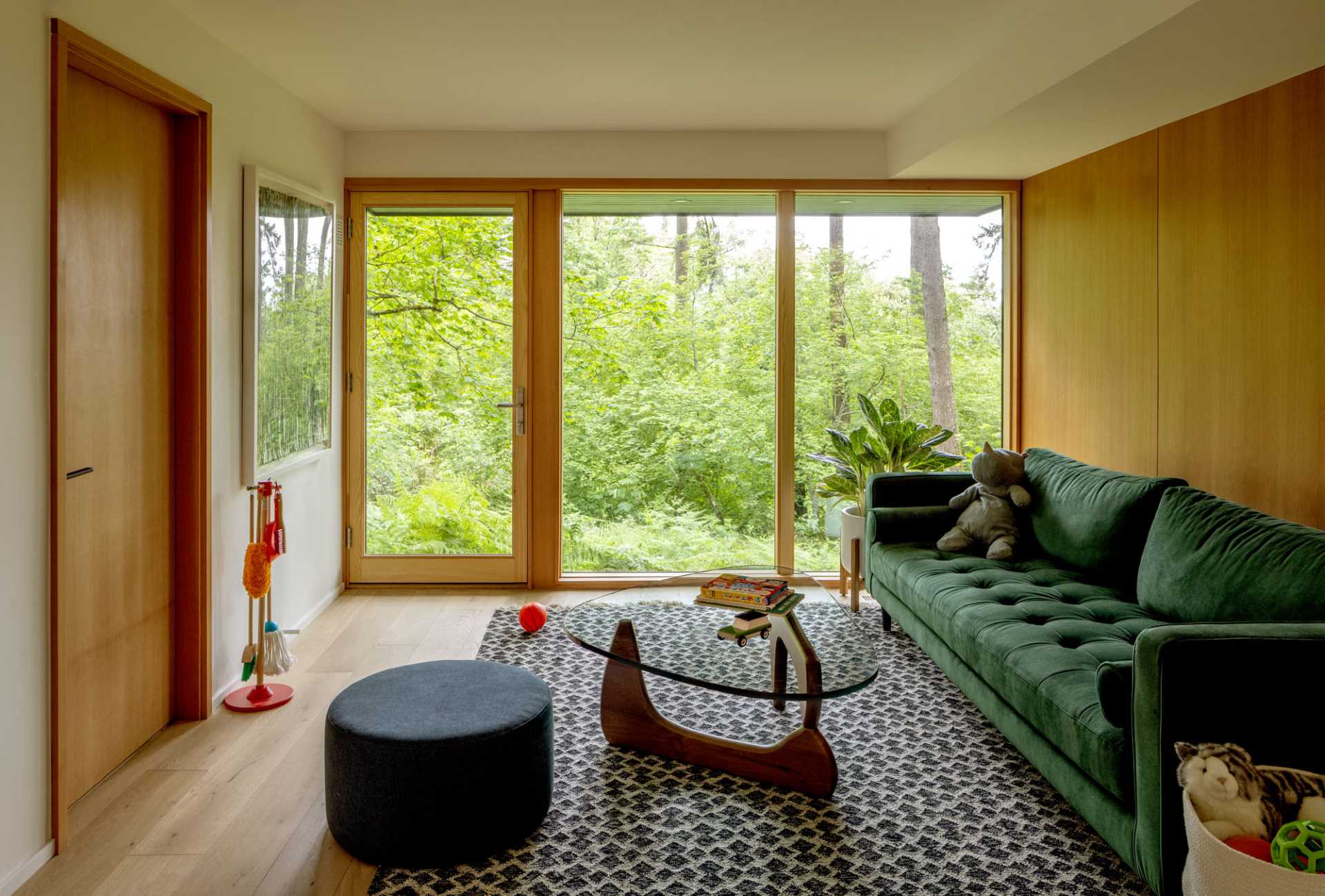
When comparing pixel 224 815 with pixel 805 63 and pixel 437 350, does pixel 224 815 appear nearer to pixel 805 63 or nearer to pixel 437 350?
pixel 437 350

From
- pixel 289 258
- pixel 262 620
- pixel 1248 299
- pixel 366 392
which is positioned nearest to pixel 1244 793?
pixel 1248 299

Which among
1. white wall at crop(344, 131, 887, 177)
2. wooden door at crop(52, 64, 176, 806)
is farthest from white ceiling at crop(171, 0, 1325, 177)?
wooden door at crop(52, 64, 176, 806)

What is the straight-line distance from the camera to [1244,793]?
1.76 meters

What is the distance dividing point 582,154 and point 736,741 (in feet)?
10.8

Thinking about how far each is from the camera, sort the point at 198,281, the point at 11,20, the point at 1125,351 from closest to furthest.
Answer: the point at 11,20
the point at 198,281
the point at 1125,351

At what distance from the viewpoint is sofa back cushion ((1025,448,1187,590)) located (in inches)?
130

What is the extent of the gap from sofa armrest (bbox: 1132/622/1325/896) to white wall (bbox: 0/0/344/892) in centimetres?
258

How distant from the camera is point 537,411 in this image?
5.08 meters

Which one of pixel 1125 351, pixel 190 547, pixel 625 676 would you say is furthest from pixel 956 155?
pixel 190 547

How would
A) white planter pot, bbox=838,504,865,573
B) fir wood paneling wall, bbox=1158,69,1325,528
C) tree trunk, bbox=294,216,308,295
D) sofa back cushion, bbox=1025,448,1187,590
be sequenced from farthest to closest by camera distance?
white planter pot, bbox=838,504,865,573, tree trunk, bbox=294,216,308,295, sofa back cushion, bbox=1025,448,1187,590, fir wood paneling wall, bbox=1158,69,1325,528

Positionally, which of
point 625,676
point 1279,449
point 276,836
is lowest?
point 276,836

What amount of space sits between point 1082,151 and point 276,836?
4.17 meters

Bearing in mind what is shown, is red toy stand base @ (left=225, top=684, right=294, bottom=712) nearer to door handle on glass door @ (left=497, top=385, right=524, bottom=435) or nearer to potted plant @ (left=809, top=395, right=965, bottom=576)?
door handle on glass door @ (left=497, top=385, right=524, bottom=435)

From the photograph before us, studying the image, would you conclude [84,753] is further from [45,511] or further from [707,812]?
[707,812]
